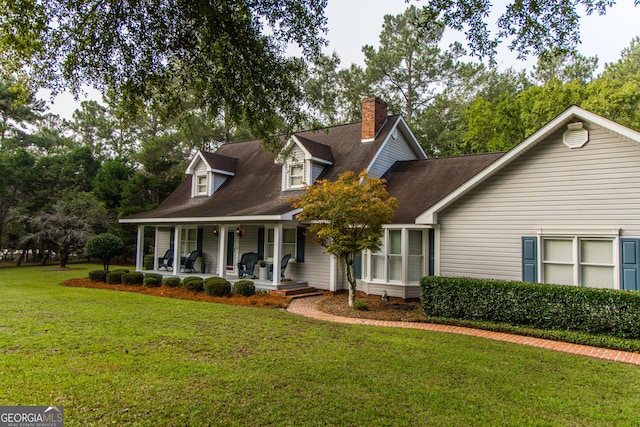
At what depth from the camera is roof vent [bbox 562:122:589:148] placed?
9375mm

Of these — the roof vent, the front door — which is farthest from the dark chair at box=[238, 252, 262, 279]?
the roof vent

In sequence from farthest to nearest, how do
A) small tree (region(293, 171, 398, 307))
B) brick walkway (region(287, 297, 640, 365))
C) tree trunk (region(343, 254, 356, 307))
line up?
tree trunk (region(343, 254, 356, 307)) → small tree (region(293, 171, 398, 307)) → brick walkway (region(287, 297, 640, 365))

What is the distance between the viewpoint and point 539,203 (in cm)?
1005

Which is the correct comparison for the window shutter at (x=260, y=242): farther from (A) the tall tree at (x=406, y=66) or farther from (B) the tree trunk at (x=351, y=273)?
(A) the tall tree at (x=406, y=66)

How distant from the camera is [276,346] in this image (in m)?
6.93

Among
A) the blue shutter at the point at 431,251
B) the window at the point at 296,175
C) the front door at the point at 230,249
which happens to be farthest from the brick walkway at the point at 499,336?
the front door at the point at 230,249

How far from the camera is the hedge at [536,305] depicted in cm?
761

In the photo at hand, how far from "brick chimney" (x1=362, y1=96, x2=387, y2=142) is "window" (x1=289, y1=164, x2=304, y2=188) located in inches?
115

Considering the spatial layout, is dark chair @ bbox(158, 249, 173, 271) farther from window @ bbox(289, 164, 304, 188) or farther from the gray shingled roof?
window @ bbox(289, 164, 304, 188)

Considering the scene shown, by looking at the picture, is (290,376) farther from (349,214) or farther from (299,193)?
(299,193)

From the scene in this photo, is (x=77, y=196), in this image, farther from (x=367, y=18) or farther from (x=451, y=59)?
(x=451, y=59)

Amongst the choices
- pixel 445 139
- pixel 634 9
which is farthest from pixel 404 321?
pixel 445 139

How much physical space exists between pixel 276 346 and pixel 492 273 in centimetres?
658

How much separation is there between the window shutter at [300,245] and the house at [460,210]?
0.05m
